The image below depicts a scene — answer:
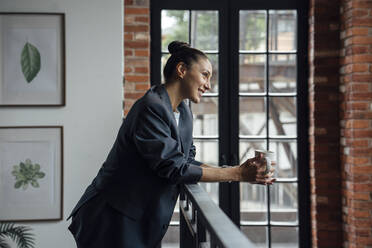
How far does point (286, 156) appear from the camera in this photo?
3.73 m

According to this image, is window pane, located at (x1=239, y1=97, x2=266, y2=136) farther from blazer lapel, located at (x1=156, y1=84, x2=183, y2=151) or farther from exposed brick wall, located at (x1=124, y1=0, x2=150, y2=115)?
blazer lapel, located at (x1=156, y1=84, x2=183, y2=151)

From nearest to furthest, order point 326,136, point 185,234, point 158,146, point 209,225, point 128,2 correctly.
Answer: point 209,225, point 158,146, point 185,234, point 128,2, point 326,136

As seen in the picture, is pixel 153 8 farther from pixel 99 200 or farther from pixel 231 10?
pixel 99 200

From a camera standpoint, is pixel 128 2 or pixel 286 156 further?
Result: pixel 286 156

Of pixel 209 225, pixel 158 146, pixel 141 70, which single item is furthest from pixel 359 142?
pixel 209 225

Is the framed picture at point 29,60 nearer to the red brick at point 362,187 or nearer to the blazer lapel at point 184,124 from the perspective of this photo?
the blazer lapel at point 184,124

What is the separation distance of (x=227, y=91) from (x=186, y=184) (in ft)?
6.34

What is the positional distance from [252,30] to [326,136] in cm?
99

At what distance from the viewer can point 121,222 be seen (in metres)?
1.77

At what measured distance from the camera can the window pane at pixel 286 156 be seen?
372 cm

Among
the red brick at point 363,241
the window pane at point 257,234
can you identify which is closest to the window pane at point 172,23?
the window pane at point 257,234

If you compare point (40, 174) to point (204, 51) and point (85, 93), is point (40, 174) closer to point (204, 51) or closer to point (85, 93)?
point (85, 93)

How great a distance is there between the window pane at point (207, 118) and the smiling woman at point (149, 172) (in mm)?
1828

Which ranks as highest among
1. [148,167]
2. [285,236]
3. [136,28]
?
[136,28]
